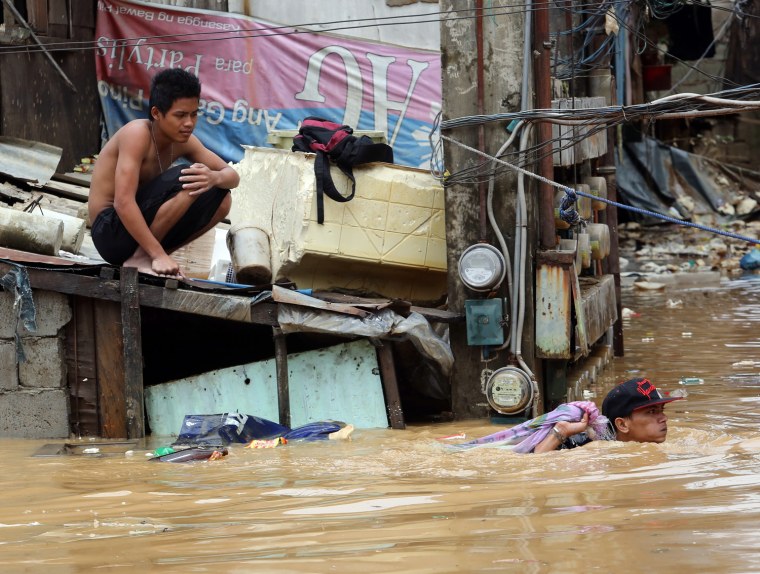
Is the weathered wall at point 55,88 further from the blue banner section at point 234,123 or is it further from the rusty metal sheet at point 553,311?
the rusty metal sheet at point 553,311

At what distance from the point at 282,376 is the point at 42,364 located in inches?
61.9

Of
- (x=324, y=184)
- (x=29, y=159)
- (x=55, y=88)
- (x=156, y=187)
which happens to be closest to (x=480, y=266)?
(x=324, y=184)

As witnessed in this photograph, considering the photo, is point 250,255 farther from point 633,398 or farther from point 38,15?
point 38,15

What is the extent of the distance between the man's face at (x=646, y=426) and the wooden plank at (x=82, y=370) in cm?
352

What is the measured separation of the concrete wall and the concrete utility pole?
2.65 metres

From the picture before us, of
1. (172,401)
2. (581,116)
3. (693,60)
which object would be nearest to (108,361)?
(172,401)

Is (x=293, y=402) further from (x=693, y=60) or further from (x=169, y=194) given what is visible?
(x=693, y=60)

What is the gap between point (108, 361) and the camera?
24.7 ft

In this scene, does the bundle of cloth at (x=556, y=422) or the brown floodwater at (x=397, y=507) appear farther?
the bundle of cloth at (x=556, y=422)

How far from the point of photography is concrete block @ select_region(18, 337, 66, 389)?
7.52m

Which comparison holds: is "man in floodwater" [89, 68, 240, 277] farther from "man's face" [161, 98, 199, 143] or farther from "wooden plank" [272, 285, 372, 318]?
"wooden plank" [272, 285, 372, 318]

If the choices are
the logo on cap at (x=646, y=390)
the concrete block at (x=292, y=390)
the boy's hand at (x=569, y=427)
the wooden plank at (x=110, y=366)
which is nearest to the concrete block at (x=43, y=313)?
the wooden plank at (x=110, y=366)

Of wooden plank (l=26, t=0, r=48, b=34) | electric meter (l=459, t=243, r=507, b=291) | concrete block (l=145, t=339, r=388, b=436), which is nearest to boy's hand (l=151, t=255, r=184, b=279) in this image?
concrete block (l=145, t=339, r=388, b=436)

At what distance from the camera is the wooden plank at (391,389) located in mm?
7605
